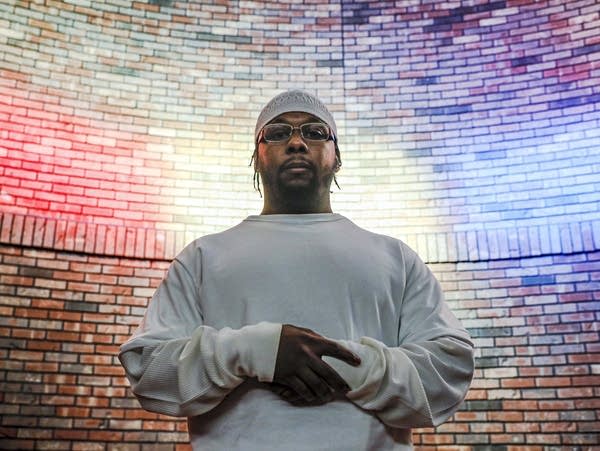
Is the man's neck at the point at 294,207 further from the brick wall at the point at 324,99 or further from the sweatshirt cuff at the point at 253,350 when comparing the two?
the brick wall at the point at 324,99

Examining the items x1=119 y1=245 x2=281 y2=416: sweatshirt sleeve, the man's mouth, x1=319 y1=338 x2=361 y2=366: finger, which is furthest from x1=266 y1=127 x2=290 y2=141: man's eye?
x1=319 y1=338 x2=361 y2=366: finger

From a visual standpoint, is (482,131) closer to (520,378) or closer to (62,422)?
(520,378)

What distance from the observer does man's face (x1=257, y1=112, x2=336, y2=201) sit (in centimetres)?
228

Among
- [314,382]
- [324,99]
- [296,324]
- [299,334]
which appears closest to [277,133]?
[296,324]

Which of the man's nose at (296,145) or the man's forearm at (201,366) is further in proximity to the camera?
the man's nose at (296,145)

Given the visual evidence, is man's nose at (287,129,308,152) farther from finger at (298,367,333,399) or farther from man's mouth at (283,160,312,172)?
finger at (298,367,333,399)

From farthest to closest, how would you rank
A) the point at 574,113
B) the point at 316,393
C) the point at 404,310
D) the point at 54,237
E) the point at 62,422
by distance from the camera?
the point at 574,113, the point at 54,237, the point at 62,422, the point at 404,310, the point at 316,393

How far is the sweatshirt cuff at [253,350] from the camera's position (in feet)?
5.82

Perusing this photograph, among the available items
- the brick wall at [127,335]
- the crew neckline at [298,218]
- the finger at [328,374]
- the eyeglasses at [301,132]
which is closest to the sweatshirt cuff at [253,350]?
the finger at [328,374]

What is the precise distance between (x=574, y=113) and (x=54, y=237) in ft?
13.3

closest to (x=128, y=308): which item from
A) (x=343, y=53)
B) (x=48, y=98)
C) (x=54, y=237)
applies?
(x=54, y=237)

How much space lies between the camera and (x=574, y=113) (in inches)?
220

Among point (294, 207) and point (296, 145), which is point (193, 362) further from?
point (296, 145)

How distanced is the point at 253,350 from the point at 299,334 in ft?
0.40
